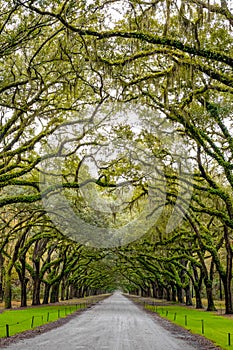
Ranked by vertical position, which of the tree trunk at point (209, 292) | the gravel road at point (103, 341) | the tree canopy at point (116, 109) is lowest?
the gravel road at point (103, 341)

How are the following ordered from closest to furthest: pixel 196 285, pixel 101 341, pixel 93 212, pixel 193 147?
1. pixel 101 341
2. pixel 193 147
3. pixel 93 212
4. pixel 196 285

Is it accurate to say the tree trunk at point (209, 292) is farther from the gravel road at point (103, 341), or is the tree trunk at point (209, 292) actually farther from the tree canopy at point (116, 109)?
the gravel road at point (103, 341)

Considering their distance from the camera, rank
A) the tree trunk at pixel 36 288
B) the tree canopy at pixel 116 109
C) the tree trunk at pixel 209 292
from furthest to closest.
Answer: the tree trunk at pixel 36 288 → the tree trunk at pixel 209 292 → the tree canopy at pixel 116 109

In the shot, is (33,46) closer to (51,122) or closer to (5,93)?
→ (5,93)

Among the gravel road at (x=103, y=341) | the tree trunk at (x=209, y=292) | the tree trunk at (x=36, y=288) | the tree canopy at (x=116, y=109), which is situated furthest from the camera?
the tree trunk at (x=36, y=288)

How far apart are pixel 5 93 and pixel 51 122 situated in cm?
284

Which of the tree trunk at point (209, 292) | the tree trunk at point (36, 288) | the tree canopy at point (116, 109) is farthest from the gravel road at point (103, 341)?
the tree trunk at point (36, 288)

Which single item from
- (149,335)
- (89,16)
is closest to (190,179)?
(149,335)

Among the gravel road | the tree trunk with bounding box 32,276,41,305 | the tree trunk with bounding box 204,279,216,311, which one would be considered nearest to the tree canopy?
the tree trunk with bounding box 204,279,216,311

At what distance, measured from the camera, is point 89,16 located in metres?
13.0

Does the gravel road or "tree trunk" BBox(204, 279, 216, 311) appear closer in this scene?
the gravel road

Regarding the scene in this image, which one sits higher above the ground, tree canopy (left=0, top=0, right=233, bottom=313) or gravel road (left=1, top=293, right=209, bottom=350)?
tree canopy (left=0, top=0, right=233, bottom=313)

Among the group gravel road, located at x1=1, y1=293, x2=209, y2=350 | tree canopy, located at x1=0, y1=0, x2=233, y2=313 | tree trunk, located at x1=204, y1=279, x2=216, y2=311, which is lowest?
gravel road, located at x1=1, y1=293, x2=209, y2=350

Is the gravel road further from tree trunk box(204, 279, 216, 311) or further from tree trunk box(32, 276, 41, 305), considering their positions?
tree trunk box(32, 276, 41, 305)
